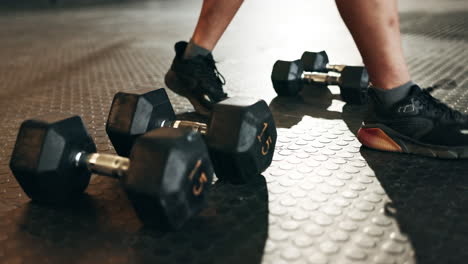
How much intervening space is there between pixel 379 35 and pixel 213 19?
2.03 feet

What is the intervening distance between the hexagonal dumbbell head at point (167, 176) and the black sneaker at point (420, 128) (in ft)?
1.95

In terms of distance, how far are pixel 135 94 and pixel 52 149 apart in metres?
0.25

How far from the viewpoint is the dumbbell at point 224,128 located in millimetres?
842

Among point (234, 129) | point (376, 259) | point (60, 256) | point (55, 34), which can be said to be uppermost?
point (234, 129)

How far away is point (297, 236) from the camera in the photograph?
77cm

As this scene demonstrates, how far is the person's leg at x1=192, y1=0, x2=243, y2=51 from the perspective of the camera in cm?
142

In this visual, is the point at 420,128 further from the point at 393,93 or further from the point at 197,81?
the point at 197,81

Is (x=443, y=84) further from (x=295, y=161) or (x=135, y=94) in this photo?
(x=135, y=94)

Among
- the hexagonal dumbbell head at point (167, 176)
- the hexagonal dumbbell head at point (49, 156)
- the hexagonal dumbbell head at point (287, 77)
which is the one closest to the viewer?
the hexagonal dumbbell head at point (167, 176)

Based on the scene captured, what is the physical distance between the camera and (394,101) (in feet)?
3.58

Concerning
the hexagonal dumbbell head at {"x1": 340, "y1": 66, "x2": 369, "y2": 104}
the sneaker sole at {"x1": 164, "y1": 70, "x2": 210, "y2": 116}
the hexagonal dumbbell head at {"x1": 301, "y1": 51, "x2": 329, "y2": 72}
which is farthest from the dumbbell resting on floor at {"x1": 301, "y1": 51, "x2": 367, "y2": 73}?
the sneaker sole at {"x1": 164, "y1": 70, "x2": 210, "y2": 116}

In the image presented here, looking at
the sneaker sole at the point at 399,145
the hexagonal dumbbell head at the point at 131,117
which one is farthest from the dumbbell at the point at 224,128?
the sneaker sole at the point at 399,145

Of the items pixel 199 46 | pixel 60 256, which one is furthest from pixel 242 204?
pixel 199 46

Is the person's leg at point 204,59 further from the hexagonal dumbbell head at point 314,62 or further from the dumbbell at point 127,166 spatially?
the dumbbell at point 127,166
